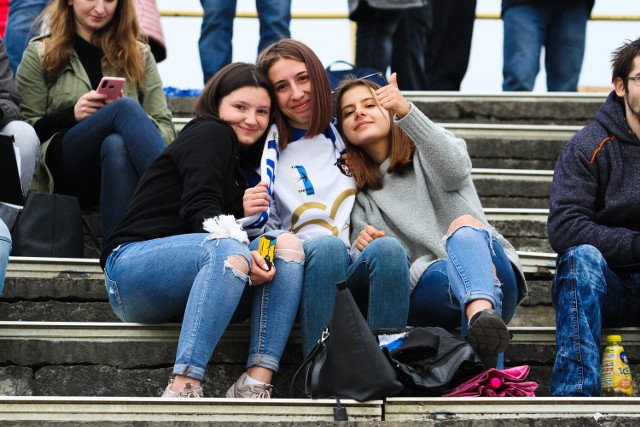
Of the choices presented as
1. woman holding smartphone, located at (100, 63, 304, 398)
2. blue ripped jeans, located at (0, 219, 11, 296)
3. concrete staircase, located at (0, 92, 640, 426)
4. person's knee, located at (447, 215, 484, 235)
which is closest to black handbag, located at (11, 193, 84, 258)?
concrete staircase, located at (0, 92, 640, 426)

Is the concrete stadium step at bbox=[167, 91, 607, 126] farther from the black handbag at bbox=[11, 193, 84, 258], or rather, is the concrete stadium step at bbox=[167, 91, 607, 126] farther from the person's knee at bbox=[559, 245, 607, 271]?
the person's knee at bbox=[559, 245, 607, 271]

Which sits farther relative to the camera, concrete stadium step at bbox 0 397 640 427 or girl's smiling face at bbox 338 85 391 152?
girl's smiling face at bbox 338 85 391 152

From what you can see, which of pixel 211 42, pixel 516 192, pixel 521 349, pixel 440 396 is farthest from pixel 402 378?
pixel 211 42

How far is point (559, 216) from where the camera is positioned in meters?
3.74

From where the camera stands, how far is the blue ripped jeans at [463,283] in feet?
11.1

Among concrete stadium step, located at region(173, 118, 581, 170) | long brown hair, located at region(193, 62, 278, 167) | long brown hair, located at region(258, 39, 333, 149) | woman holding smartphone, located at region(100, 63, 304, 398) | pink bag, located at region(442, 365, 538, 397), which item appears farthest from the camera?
concrete stadium step, located at region(173, 118, 581, 170)

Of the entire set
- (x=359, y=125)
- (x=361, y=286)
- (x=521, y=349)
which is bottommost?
(x=521, y=349)

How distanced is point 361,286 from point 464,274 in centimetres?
31

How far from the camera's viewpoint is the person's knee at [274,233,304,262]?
3365mm

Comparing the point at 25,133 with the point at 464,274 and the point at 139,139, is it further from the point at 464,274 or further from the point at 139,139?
the point at 464,274

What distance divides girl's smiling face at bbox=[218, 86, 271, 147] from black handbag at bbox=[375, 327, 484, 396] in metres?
0.86

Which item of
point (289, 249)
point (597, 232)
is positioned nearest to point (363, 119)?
point (289, 249)

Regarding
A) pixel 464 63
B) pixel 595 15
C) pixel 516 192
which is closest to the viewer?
pixel 516 192

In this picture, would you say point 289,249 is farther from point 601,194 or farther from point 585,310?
point 601,194
